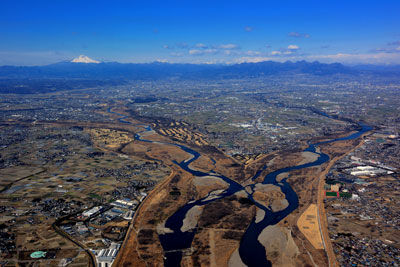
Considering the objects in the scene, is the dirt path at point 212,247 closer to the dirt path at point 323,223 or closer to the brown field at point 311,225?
Result: the brown field at point 311,225

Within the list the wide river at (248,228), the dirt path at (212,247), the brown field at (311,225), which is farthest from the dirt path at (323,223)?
the dirt path at (212,247)

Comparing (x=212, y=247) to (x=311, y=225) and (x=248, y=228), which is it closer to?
(x=248, y=228)

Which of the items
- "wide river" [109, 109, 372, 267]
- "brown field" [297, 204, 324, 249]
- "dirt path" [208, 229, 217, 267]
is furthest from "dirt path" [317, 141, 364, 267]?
"dirt path" [208, 229, 217, 267]

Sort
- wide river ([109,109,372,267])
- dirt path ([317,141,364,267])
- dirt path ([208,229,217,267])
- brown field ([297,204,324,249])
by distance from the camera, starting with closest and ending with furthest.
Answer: dirt path ([208,229,217,267]), dirt path ([317,141,364,267]), wide river ([109,109,372,267]), brown field ([297,204,324,249])

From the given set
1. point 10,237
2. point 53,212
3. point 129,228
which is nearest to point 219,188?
point 129,228

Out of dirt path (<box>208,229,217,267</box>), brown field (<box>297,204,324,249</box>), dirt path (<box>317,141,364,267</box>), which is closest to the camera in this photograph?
dirt path (<box>208,229,217,267</box>)

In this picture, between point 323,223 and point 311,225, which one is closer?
point 311,225

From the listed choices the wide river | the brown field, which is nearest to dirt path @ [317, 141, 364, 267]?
the brown field

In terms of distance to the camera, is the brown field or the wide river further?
the brown field

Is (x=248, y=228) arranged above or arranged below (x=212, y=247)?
below

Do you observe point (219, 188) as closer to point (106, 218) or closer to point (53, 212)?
point (106, 218)

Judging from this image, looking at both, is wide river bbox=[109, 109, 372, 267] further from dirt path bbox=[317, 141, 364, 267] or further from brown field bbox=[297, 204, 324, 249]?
dirt path bbox=[317, 141, 364, 267]

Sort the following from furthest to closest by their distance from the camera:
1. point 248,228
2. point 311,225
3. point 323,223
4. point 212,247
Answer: point 323,223 < point 311,225 < point 248,228 < point 212,247

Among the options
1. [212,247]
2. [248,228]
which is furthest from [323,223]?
[212,247]
